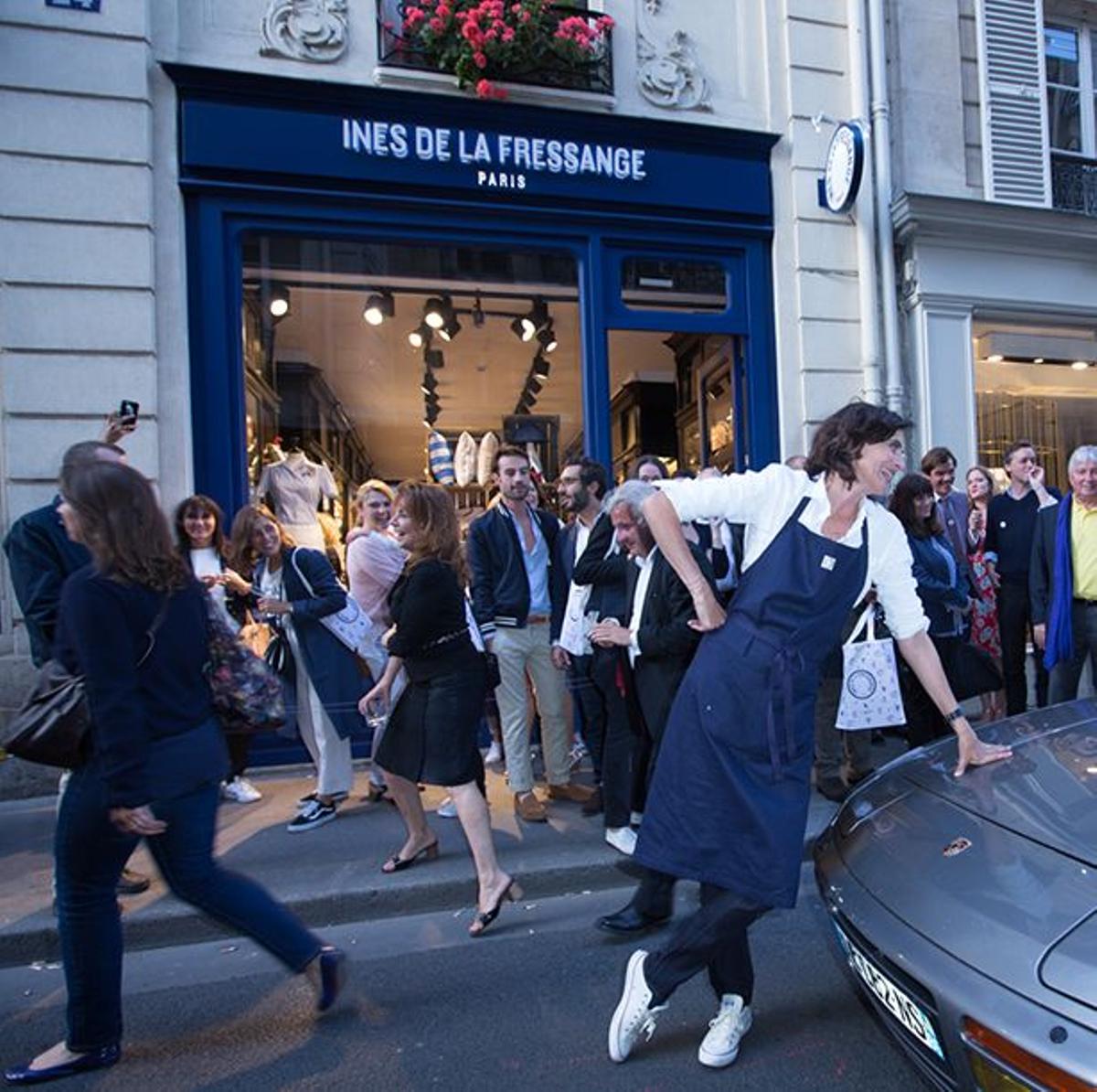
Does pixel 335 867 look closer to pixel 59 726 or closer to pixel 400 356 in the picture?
pixel 59 726

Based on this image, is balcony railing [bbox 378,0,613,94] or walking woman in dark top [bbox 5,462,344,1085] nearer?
walking woman in dark top [bbox 5,462,344,1085]

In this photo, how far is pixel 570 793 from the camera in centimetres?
488

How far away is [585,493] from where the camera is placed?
4719mm

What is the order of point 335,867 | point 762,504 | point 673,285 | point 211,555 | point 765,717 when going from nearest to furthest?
point 765,717 → point 762,504 → point 335,867 → point 211,555 → point 673,285

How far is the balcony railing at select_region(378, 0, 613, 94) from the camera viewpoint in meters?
6.15

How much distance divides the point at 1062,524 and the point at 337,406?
5.67m

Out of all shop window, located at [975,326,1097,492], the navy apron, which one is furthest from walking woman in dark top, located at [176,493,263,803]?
shop window, located at [975,326,1097,492]

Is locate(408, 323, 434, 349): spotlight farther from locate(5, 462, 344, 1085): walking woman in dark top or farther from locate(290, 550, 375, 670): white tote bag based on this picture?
locate(5, 462, 344, 1085): walking woman in dark top

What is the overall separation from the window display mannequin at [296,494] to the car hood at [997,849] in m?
4.86

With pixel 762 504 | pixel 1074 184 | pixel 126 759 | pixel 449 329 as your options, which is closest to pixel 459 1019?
pixel 126 759

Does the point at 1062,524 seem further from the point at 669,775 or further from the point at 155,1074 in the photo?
the point at 155,1074

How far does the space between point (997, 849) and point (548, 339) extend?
5.89 m

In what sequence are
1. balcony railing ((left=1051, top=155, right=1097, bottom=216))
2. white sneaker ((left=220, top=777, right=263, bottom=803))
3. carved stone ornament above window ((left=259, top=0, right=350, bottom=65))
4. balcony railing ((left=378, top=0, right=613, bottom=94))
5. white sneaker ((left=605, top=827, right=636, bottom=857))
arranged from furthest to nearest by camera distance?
1. balcony railing ((left=1051, top=155, right=1097, bottom=216))
2. balcony railing ((left=378, top=0, right=613, bottom=94))
3. carved stone ornament above window ((left=259, top=0, right=350, bottom=65))
4. white sneaker ((left=220, top=777, right=263, bottom=803))
5. white sneaker ((left=605, top=827, right=636, bottom=857))

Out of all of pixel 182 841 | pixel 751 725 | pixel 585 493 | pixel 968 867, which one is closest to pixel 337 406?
pixel 585 493
